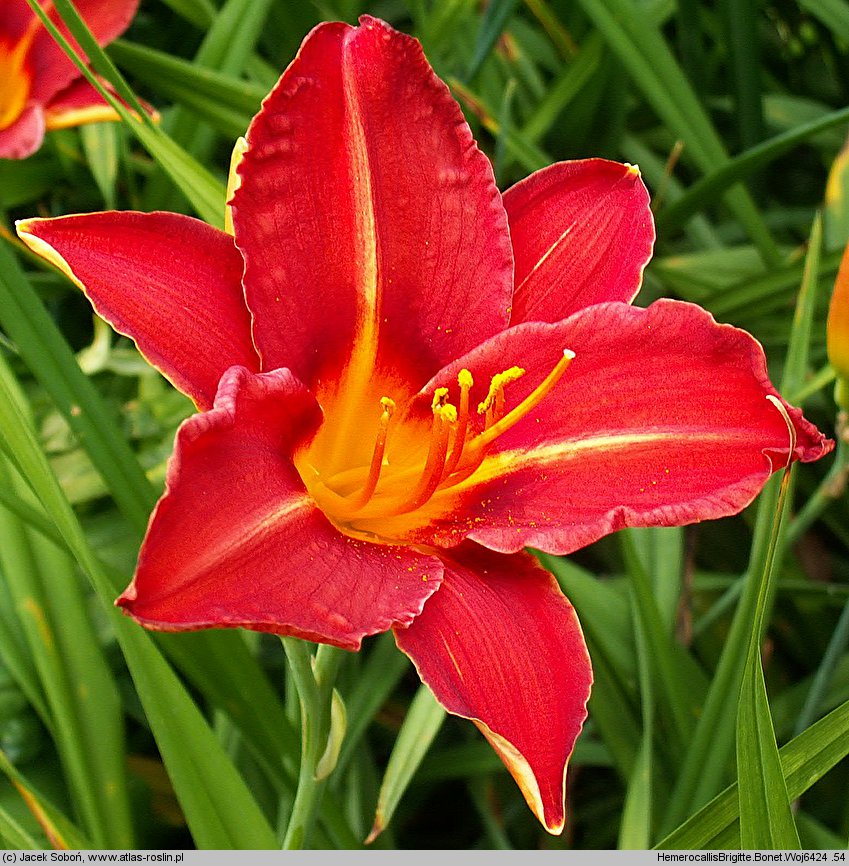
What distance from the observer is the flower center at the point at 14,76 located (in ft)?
2.97

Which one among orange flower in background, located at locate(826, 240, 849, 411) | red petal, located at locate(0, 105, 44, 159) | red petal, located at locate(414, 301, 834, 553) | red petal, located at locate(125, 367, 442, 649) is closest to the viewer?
red petal, located at locate(125, 367, 442, 649)

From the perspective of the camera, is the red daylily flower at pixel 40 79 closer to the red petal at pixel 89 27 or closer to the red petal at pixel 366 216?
the red petal at pixel 89 27

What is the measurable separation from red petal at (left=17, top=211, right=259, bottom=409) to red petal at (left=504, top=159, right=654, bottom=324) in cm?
16

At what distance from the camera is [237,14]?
2.89ft

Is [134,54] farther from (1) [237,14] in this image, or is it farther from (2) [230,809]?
(2) [230,809]

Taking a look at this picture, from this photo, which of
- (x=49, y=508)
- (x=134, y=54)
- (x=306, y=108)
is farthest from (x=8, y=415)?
(x=134, y=54)

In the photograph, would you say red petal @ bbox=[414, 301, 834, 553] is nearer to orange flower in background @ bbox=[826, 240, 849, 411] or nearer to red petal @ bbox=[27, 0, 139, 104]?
orange flower in background @ bbox=[826, 240, 849, 411]

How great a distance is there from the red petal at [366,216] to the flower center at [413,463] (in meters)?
0.04

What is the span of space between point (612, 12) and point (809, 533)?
566 millimetres

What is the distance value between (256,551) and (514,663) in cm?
13

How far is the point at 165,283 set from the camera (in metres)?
0.48

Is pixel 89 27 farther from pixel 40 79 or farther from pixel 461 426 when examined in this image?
pixel 461 426

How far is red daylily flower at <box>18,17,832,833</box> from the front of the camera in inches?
17.3

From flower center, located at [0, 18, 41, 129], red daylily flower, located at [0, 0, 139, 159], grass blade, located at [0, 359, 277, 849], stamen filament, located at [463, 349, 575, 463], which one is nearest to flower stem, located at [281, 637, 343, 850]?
grass blade, located at [0, 359, 277, 849]
